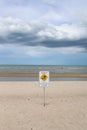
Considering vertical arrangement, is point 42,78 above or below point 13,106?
above

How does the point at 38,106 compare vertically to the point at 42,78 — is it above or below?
below

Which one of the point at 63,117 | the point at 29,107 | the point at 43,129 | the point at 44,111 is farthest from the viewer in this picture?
the point at 29,107

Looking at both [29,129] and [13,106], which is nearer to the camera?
[29,129]

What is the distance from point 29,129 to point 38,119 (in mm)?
1333

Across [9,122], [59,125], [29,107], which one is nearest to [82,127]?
[59,125]

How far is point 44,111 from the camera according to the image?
10.6m

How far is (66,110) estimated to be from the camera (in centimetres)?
1072

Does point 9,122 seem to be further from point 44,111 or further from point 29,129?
point 44,111

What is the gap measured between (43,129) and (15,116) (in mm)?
2030

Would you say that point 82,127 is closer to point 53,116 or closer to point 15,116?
point 53,116

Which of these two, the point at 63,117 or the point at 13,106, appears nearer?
the point at 63,117

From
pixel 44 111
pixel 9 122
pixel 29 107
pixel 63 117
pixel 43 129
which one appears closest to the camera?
pixel 43 129

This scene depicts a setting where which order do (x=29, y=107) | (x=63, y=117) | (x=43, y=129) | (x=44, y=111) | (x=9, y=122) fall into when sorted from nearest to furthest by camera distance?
(x=43, y=129)
(x=9, y=122)
(x=63, y=117)
(x=44, y=111)
(x=29, y=107)

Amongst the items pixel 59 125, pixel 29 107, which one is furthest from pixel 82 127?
pixel 29 107
